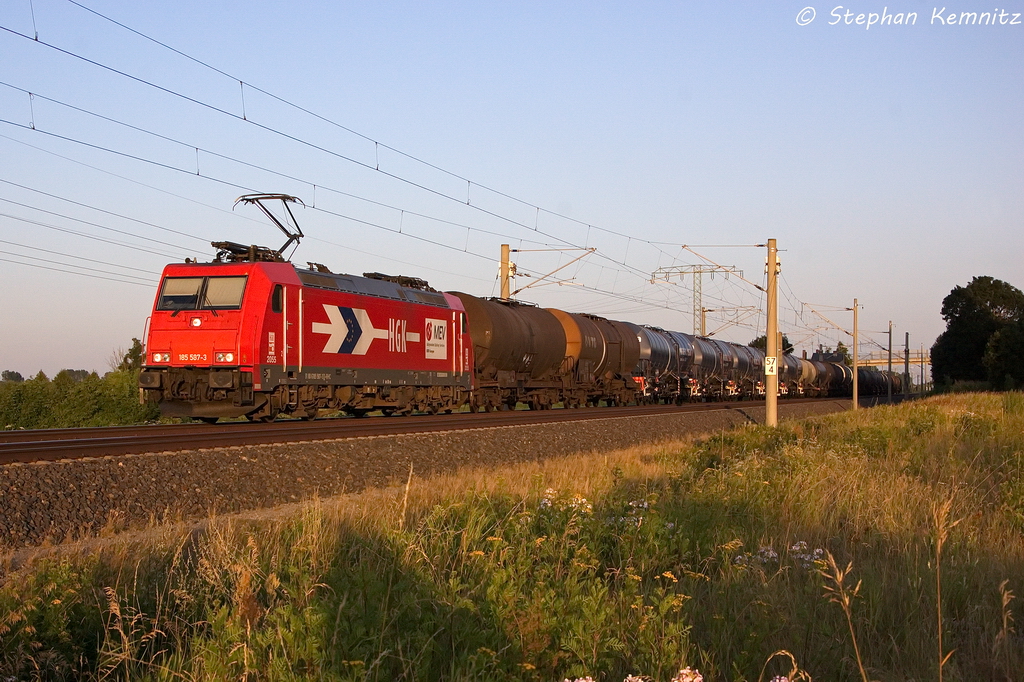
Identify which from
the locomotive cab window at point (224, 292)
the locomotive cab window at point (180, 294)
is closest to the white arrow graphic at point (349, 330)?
the locomotive cab window at point (224, 292)

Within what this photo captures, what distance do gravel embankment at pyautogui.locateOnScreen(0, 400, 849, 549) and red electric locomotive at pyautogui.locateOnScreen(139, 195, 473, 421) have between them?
4445 millimetres

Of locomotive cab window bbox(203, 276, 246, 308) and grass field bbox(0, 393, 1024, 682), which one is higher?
locomotive cab window bbox(203, 276, 246, 308)

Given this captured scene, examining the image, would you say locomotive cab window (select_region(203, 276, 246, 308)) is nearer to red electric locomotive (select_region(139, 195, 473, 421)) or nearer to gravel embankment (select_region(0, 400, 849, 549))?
red electric locomotive (select_region(139, 195, 473, 421))

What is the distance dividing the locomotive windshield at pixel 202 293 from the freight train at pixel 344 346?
3 cm

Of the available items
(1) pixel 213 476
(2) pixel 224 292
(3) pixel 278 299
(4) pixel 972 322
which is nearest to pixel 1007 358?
(4) pixel 972 322

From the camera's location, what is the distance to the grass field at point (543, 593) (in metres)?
4.79

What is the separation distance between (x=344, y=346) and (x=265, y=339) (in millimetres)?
2797

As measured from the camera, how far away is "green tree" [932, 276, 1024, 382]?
77.0m

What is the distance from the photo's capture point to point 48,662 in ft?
15.6

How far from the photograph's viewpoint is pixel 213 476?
36.8 feet

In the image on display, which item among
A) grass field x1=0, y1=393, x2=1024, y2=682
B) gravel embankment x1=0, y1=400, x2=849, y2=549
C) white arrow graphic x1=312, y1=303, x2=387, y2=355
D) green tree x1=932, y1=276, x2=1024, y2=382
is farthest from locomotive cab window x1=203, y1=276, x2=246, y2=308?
green tree x1=932, y1=276, x2=1024, y2=382

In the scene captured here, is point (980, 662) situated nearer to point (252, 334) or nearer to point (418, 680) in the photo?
point (418, 680)

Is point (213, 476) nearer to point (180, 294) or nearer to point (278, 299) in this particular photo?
point (278, 299)

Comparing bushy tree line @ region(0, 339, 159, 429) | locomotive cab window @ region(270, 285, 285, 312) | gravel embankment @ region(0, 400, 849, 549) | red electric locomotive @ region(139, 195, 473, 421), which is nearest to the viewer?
gravel embankment @ region(0, 400, 849, 549)
